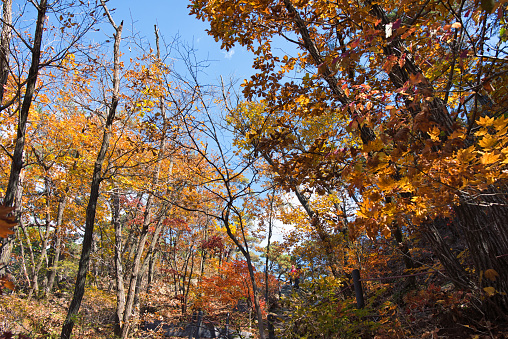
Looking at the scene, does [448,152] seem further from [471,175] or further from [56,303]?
[56,303]

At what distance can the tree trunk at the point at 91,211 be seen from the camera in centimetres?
459

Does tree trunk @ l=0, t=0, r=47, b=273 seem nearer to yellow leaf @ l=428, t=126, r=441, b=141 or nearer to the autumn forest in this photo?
the autumn forest

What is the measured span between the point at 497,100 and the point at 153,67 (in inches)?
238

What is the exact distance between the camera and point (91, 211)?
5.11 m

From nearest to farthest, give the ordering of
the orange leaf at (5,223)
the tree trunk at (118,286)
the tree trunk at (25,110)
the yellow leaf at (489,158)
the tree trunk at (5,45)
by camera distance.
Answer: the orange leaf at (5,223) < the yellow leaf at (489,158) < the tree trunk at (25,110) < the tree trunk at (5,45) < the tree trunk at (118,286)

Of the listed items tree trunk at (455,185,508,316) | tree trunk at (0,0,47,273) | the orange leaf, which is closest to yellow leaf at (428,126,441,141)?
tree trunk at (455,185,508,316)

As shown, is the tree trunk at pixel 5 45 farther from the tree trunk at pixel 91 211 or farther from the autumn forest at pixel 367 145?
the tree trunk at pixel 91 211

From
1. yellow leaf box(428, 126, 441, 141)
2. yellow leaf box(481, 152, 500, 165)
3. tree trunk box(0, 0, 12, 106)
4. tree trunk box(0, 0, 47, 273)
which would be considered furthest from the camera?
tree trunk box(0, 0, 12, 106)

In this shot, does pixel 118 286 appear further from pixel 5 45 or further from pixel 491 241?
pixel 491 241

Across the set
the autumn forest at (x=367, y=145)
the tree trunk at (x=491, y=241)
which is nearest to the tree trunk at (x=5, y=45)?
the autumn forest at (x=367, y=145)

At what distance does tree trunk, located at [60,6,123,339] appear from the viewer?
459 centimetres

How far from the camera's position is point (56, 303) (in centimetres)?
1129

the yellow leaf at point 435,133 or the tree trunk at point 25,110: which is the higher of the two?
the tree trunk at point 25,110

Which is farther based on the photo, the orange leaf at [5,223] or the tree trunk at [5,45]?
the tree trunk at [5,45]
